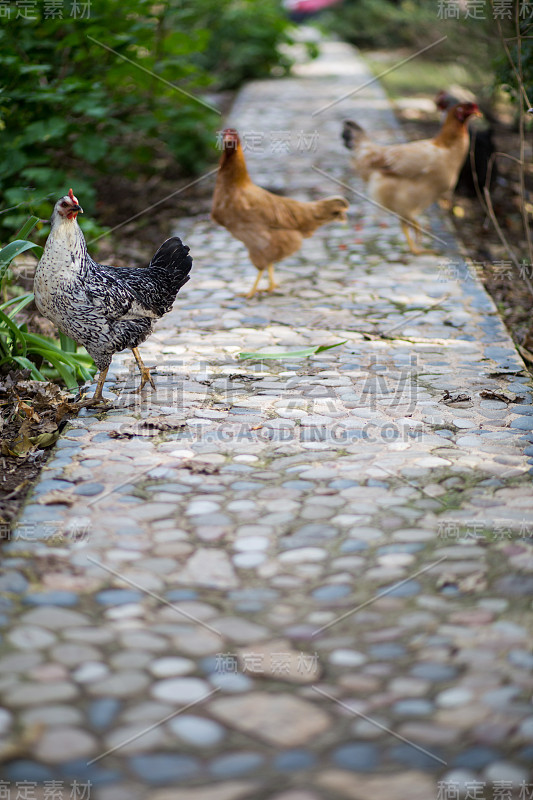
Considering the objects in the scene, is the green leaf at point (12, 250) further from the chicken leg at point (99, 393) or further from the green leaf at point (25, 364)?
the chicken leg at point (99, 393)

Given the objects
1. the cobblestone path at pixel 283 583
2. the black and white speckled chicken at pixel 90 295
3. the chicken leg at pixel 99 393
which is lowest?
the chicken leg at pixel 99 393

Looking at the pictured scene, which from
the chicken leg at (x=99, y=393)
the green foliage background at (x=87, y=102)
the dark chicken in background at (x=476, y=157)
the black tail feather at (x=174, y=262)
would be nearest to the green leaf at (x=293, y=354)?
the black tail feather at (x=174, y=262)

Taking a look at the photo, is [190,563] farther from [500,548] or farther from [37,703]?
[500,548]

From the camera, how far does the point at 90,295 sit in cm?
434

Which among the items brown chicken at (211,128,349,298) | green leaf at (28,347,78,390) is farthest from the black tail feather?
brown chicken at (211,128,349,298)

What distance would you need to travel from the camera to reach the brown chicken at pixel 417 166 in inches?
273

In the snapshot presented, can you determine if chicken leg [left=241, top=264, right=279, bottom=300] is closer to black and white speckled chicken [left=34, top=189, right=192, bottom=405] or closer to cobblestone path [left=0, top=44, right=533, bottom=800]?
cobblestone path [left=0, top=44, right=533, bottom=800]

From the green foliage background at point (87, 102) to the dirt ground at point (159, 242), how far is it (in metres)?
0.36

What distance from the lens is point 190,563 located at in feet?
10.1

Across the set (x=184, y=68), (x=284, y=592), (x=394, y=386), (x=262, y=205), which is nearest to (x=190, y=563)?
(x=284, y=592)

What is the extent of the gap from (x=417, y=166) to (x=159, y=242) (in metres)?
2.47

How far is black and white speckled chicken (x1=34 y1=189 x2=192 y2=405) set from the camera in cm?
428

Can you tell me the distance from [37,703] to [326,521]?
139cm

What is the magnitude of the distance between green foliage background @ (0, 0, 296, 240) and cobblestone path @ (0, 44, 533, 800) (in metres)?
2.17
